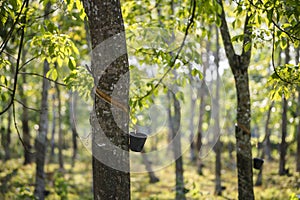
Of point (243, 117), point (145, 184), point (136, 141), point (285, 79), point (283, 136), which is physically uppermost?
point (285, 79)

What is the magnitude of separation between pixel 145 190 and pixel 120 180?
8765mm

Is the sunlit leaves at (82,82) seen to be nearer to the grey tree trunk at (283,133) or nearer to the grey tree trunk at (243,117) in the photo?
the grey tree trunk at (243,117)

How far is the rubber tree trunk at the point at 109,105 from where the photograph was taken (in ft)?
11.0

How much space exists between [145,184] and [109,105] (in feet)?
32.5

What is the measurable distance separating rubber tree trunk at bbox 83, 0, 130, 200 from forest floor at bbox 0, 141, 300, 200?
458cm

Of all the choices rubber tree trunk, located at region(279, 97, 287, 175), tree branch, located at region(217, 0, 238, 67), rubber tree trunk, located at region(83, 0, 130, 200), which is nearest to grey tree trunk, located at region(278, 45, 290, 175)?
rubber tree trunk, located at region(279, 97, 287, 175)

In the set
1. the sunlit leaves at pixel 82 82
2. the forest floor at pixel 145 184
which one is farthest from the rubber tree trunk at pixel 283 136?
the sunlit leaves at pixel 82 82

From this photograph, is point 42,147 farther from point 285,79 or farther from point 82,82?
point 285,79

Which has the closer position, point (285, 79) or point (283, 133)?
point (285, 79)

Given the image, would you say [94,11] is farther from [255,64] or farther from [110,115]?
[255,64]

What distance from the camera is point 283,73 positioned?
459cm

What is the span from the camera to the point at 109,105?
11.1 feet

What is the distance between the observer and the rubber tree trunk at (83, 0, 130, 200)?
335cm

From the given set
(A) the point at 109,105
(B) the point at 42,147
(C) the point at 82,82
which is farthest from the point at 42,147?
(A) the point at 109,105
